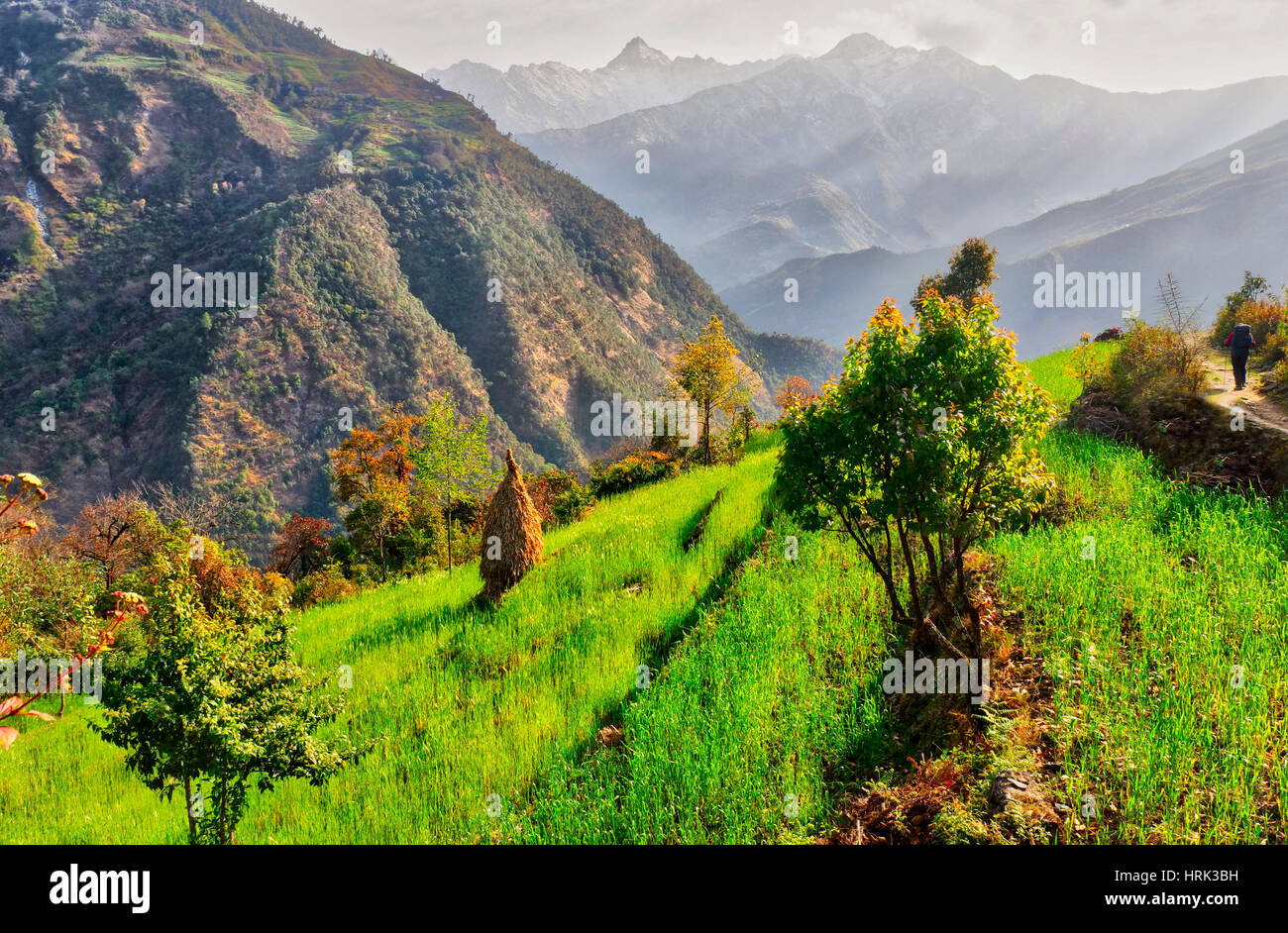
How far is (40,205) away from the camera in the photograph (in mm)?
114000

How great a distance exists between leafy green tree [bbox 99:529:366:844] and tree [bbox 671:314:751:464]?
18.5 meters

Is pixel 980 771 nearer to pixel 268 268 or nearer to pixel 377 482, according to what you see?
pixel 377 482

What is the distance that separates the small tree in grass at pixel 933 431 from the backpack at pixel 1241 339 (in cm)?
773

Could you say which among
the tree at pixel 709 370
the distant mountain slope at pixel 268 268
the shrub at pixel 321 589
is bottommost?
the shrub at pixel 321 589

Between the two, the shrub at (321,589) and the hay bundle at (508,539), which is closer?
the hay bundle at (508,539)

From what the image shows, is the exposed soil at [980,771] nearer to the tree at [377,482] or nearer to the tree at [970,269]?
the tree at [377,482]

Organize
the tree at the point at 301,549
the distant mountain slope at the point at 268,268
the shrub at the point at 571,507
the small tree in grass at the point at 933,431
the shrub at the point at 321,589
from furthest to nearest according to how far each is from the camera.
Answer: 1. the distant mountain slope at the point at 268,268
2. the tree at the point at 301,549
3. the shrub at the point at 321,589
4. the shrub at the point at 571,507
5. the small tree in grass at the point at 933,431

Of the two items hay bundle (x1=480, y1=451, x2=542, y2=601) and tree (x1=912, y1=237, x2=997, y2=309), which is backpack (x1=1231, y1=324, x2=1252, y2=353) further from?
tree (x1=912, y1=237, x2=997, y2=309)

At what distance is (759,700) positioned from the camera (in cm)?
655

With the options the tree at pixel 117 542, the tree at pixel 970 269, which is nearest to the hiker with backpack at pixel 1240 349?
the tree at pixel 970 269

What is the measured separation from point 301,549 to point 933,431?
35.6m

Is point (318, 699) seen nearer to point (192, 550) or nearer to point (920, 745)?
point (920, 745)

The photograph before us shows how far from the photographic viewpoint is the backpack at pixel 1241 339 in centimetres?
1070
